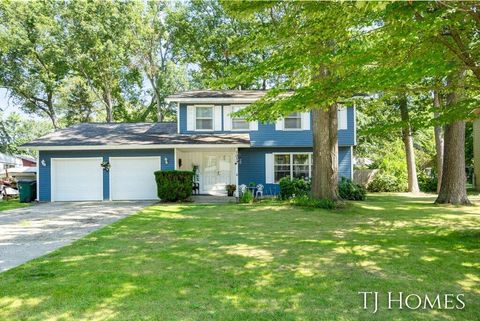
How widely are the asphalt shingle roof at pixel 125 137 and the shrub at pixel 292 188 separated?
8.55 feet

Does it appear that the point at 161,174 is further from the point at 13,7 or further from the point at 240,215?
the point at 13,7

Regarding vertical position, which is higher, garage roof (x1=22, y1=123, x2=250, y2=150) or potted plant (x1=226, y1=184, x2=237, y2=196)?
garage roof (x1=22, y1=123, x2=250, y2=150)

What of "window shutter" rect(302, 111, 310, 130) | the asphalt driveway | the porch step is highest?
"window shutter" rect(302, 111, 310, 130)

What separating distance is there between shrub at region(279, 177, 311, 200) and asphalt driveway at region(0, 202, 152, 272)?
21.1ft

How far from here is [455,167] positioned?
12219 millimetres

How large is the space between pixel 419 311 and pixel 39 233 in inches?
306

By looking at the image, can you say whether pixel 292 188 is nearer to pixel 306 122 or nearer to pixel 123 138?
pixel 306 122

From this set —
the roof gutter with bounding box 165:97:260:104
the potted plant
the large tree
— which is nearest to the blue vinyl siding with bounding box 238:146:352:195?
the potted plant

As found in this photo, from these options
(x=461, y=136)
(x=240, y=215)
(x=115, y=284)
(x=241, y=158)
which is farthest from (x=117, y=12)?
(x=115, y=284)

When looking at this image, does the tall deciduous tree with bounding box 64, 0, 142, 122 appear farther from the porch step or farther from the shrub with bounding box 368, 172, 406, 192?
the shrub with bounding box 368, 172, 406, 192

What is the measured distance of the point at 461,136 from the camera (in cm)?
1220

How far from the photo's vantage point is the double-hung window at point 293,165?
16984mm

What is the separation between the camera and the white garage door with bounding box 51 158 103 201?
1515 centimetres

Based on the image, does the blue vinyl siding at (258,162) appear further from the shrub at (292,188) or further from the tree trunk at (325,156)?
the tree trunk at (325,156)
